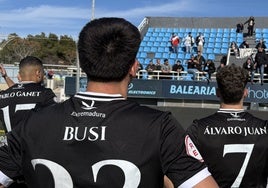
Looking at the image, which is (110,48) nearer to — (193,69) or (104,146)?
(104,146)

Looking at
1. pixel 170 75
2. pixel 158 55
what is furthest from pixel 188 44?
pixel 170 75

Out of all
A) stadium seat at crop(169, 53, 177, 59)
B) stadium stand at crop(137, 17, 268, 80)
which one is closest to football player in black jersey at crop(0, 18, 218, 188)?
stadium stand at crop(137, 17, 268, 80)

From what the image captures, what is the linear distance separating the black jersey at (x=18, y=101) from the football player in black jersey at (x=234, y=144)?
164 cm

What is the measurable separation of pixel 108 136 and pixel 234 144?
159 centimetres

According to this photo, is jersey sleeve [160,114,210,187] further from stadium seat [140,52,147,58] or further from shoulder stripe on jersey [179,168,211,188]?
stadium seat [140,52,147,58]

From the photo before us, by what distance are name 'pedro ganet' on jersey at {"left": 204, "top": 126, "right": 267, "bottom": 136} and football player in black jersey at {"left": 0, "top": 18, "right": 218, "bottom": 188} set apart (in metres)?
1.43

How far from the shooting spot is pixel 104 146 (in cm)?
198

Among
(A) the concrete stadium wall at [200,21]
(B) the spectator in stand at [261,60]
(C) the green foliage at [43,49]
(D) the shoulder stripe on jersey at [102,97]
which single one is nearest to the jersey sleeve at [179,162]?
(D) the shoulder stripe on jersey at [102,97]

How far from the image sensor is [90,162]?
198cm

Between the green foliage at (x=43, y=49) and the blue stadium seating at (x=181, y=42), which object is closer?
the blue stadium seating at (x=181, y=42)

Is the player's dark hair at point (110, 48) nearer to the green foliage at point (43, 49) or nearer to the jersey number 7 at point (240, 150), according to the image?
the jersey number 7 at point (240, 150)

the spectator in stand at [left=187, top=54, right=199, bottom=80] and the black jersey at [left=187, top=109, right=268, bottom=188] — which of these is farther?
the spectator in stand at [left=187, top=54, right=199, bottom=80]

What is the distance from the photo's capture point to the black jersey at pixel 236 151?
11.0 ft

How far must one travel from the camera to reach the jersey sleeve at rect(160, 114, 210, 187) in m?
1.90
